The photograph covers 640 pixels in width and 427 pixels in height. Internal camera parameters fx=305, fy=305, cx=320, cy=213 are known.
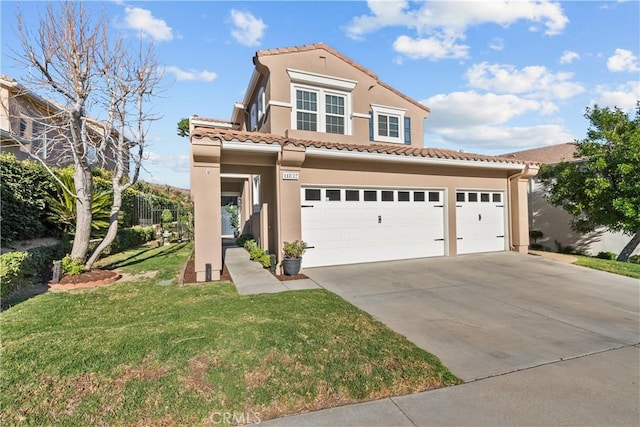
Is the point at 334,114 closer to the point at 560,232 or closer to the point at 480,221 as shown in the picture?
the point at 480,221

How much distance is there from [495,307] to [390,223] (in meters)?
4.62

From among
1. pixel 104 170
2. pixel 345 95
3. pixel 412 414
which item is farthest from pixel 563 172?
pixel 104 170

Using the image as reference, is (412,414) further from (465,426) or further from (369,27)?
(369,27)

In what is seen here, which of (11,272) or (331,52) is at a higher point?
(331,52)

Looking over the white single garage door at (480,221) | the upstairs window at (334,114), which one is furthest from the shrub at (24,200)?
the white single garage door at (480,221)

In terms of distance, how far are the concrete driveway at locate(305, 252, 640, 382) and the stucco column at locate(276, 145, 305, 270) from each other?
47.0 inches

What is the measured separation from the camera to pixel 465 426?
2498mm

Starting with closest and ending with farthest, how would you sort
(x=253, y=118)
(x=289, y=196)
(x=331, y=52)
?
(x=289, y=196)
(x=331, y=52)
(x=253, y=118)

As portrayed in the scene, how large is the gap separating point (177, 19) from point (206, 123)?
8847 mm

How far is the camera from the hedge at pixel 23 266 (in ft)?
19.5

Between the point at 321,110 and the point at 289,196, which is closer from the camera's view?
the point at 289,196

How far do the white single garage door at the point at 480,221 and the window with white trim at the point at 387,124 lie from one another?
3846mm

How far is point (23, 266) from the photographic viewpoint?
6.83m

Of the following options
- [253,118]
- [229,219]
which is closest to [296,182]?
[253,118]
